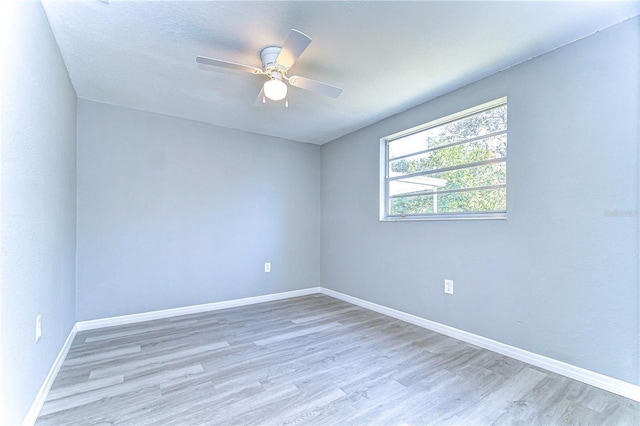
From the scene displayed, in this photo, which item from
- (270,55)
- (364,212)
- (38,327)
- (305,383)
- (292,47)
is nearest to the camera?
(38,327)

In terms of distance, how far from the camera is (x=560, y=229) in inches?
79.5

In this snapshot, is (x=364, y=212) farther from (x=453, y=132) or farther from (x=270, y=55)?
(x=270, y=55)

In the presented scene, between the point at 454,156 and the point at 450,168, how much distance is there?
0.38 feet

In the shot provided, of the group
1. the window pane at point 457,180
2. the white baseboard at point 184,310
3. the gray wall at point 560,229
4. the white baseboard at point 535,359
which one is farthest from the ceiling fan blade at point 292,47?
the white baseboard at point 184,310

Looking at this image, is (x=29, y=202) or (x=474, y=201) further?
(x=474, y=201)

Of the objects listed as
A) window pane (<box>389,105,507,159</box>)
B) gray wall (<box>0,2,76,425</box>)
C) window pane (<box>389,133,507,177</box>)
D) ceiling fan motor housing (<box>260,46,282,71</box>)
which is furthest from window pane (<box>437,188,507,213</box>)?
gray wall (<box>0,2,76,425</box>)

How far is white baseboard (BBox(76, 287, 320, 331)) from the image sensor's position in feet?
9.52

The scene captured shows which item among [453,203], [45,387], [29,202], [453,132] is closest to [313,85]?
[453,132]

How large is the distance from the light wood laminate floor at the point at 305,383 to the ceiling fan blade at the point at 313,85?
202 centimetres

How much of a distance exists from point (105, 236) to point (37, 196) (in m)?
1.55

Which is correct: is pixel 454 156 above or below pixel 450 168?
above

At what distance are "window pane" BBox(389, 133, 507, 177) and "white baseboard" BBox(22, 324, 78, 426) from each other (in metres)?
3.30

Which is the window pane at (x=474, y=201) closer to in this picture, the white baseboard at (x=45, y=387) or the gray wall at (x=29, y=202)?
the gray wall at (x=29, y=202)

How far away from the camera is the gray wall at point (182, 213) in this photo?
293 centimetres
